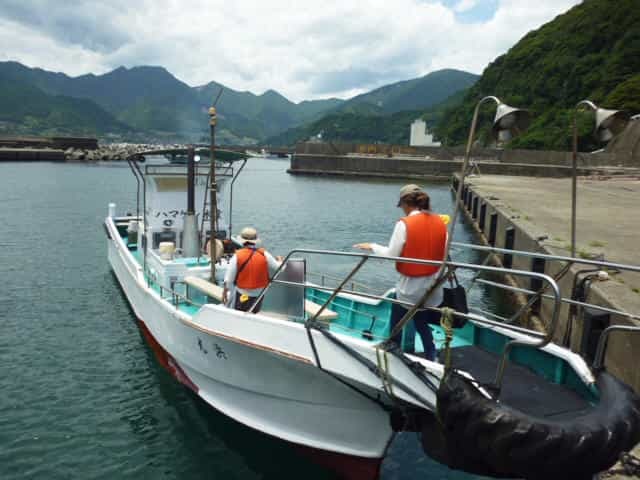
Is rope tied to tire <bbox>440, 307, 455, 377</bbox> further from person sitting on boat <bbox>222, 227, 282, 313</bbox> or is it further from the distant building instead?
the distant building

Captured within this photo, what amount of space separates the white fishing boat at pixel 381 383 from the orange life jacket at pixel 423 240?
12.3 inches

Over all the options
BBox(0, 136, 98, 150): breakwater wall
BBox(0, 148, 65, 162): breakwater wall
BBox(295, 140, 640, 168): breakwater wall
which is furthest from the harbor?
BBox(0, 136, 98, 150): breakwater wall

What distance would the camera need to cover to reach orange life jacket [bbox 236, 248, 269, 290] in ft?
21.9

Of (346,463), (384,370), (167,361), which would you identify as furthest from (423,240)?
(167,361)

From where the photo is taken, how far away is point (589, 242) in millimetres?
13133

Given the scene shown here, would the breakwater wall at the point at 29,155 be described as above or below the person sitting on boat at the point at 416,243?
above

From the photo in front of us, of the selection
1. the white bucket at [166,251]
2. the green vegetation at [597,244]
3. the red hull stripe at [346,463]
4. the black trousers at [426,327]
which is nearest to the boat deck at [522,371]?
the black trousers at [426,327]

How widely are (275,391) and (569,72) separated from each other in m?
91.9

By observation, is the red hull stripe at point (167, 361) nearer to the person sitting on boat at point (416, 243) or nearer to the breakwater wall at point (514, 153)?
the person sitting on boat at point (416, 243)

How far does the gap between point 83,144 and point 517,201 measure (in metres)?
98.2

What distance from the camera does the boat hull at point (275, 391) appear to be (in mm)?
5512

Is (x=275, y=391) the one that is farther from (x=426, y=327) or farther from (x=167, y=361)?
(x=167, y=361)

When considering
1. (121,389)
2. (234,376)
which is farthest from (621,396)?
(121,389)

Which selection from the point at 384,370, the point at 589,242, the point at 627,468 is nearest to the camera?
the point at 627,468
